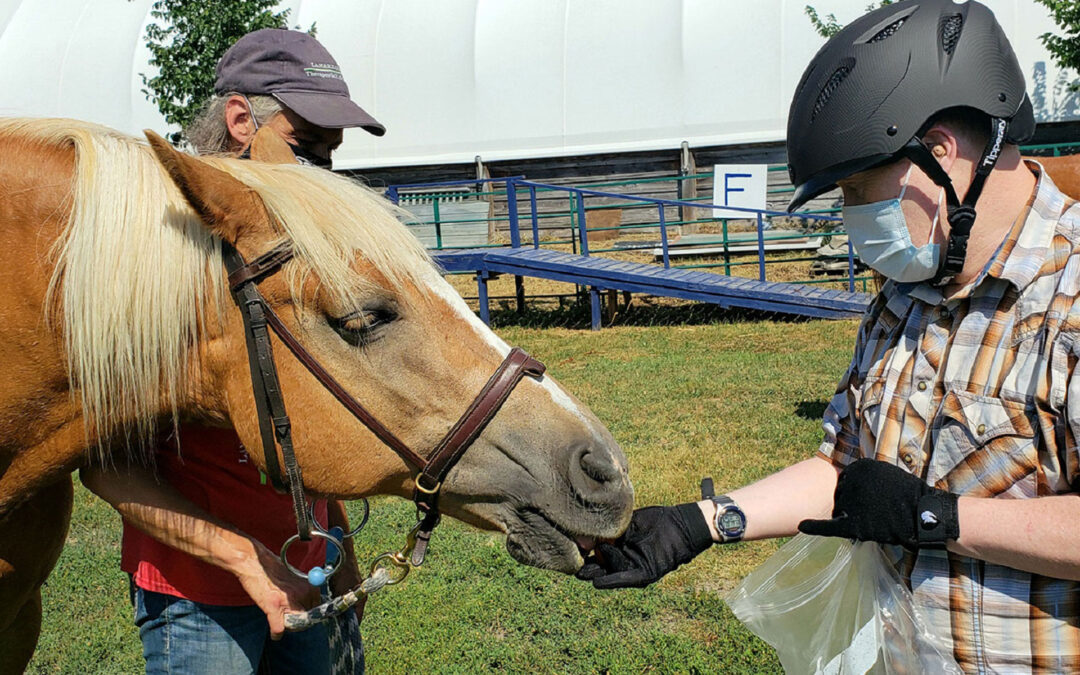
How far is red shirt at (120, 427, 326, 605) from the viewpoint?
1.83 metres

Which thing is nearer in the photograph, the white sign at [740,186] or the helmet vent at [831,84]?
the helmet vent at [831,84]

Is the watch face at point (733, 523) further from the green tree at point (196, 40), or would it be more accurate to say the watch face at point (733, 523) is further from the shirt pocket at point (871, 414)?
the green tree at point (196, 40)

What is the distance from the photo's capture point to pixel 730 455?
5844mm

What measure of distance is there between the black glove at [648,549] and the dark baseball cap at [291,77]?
1.24 meters

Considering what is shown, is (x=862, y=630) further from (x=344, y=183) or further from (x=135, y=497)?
(x=135, y=497)

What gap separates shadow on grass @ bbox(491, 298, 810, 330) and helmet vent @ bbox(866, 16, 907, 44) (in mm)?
9641

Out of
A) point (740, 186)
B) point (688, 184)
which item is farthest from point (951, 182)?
point (688, 184)

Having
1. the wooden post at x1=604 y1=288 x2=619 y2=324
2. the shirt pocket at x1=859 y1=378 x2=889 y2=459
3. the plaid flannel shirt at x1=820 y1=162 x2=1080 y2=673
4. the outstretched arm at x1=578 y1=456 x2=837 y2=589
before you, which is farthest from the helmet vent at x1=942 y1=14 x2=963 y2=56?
the wooden post at x1=604 y1=288 x2=619 y2=324

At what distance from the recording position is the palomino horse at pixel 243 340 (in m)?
1.51

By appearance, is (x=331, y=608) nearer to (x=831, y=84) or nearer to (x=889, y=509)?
(x=889, y=509)

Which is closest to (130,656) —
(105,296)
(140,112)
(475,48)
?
(105,296)

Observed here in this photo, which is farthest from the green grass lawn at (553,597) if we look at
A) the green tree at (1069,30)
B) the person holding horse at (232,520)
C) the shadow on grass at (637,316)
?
the green tree at (1069,30)

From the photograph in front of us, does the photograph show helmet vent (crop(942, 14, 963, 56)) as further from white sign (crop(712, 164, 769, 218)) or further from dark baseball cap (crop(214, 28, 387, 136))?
white sign (crop(712, 164, 769, 218))

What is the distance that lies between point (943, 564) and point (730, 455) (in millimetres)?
4358
